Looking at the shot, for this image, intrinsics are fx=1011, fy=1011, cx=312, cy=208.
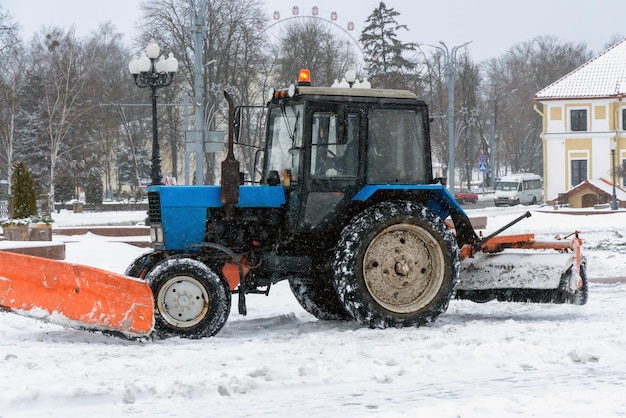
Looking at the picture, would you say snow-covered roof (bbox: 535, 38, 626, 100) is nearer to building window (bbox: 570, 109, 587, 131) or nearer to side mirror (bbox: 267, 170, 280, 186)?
building window (bbox: 570, 109, 587, 131)

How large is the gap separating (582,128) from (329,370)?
51.7 m

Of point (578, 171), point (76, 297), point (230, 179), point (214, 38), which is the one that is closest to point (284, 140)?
point (230, 179)

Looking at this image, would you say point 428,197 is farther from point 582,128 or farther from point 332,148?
point 582,128

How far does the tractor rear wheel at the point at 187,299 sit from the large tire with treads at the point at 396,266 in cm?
114

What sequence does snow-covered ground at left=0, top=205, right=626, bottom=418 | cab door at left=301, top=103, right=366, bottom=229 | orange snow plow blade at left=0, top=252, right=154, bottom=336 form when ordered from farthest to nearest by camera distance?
cab door at left=301, top=103, right=366, bottom=229
orange snow plow blade at left=0, top=252, right=154, bottom=336
snow-covered ground at left=0, top=205, right=626, bottom=418

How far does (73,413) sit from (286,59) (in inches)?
2002

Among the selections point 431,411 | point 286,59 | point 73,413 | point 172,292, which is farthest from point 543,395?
point 286,59

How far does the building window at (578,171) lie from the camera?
5656 centimetres

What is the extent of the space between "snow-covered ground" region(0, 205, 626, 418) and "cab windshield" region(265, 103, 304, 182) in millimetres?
1545

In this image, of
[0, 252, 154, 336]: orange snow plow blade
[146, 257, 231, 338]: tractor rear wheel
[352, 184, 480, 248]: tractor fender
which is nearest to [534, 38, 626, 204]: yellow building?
[352, 184, 480, 248]: tractor fender

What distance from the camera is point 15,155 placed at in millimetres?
58188

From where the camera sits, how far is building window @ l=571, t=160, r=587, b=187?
56.6m

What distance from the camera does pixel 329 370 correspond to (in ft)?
23.2

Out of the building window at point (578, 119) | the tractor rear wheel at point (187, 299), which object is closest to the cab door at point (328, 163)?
the tractor rear wheel at point (187, 299)
